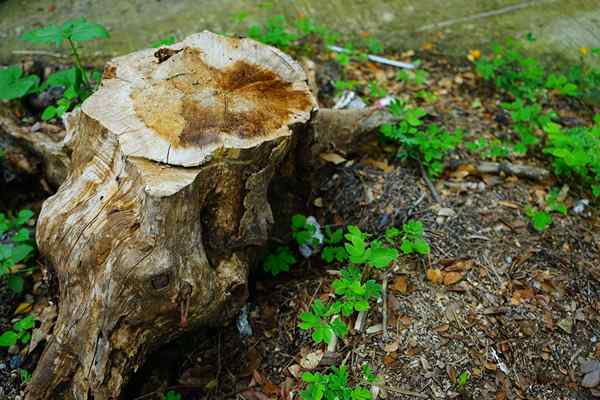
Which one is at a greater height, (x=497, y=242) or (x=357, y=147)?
(x=357, y=147)

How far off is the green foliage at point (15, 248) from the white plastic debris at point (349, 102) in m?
1.86

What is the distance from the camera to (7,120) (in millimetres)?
3006

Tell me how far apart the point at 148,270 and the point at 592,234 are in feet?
7.53

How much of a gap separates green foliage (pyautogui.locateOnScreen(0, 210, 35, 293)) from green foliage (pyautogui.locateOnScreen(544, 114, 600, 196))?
2800 millimetres

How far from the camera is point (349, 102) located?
129 inches

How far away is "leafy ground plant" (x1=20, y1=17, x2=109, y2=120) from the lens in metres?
2.47

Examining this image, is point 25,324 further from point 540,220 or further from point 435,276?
point 540,220

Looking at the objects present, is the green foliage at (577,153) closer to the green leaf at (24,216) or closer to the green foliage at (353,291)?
the green foliage at (353,291)

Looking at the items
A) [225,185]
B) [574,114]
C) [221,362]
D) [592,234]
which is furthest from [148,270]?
[574,114]

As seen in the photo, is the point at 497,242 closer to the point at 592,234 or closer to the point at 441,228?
the point at 441,228

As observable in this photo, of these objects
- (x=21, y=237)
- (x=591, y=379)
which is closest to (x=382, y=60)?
(x=591, y=379)

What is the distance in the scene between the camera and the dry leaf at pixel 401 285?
243 centimetres

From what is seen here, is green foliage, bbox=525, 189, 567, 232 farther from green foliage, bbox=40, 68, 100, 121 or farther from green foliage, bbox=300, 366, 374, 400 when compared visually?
green foliage, bbox=40, 68, 100, 121

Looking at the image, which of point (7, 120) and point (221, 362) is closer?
point (221, 362)
